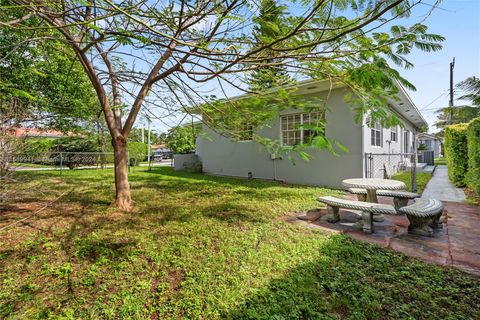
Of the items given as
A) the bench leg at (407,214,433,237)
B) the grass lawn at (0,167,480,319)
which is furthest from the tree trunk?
the bench leg at (407,214,433,237)

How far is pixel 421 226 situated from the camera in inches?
154

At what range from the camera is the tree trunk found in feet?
17.8

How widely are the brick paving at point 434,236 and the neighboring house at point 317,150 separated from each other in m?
2.44

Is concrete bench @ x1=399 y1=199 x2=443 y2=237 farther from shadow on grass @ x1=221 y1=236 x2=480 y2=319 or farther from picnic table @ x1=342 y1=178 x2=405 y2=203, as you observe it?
shadow on grass @ x1=221 y1=236 x2=480 y2=319

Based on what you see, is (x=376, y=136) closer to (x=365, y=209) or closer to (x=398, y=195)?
(x=398, y=195)

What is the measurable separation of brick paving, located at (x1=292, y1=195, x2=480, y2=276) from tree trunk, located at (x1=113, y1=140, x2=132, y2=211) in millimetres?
4036

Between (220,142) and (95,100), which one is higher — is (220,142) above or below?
below

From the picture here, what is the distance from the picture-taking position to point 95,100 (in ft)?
32.8

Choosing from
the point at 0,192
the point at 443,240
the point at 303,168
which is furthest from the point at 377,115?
the point at 303,168

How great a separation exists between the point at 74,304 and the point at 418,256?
4.19m

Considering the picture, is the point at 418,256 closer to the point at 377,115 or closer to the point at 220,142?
the point at 377,115

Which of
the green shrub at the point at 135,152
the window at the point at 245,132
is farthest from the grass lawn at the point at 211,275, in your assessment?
the green shrub at the point at 135,152

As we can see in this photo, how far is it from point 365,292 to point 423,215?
197 centimetres

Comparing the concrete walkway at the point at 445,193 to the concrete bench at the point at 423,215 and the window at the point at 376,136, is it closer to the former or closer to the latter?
the window at the point at 376,136
